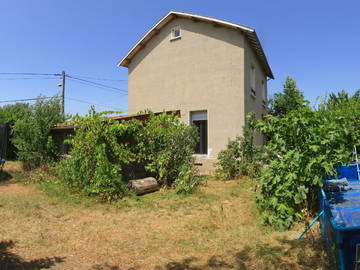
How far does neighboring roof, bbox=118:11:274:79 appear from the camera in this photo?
1050 centimetres

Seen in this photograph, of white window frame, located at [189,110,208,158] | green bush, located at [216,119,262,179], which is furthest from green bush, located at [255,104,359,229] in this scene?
white window frame, located at [189,110,208,158]

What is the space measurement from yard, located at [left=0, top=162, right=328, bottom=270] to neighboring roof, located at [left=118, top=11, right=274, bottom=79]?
7.28m

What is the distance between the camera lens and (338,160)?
417 cm

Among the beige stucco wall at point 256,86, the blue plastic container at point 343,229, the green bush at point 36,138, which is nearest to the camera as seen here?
the blue plastic container at point 343,229

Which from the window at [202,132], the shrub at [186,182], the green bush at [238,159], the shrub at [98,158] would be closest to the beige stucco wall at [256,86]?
the green bush at [238,159]

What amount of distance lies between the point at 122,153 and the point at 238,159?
16.4ft

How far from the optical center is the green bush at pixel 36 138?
10.1m

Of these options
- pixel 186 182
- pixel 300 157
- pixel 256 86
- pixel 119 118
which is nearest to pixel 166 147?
pixel 186 182

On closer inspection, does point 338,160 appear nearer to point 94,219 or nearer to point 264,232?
point 264,232

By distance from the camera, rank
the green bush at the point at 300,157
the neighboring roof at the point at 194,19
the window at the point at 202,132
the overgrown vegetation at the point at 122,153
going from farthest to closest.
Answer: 1. the window at the point at 202,132
2. the neighboring roof at the point at 194,19
3. the overgrown vegetation at the point at 122,153
4. the green bush at the point at 300,157

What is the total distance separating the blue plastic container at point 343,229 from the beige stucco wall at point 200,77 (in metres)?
6.60

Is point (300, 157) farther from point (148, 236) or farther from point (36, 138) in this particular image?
point (36, 138)

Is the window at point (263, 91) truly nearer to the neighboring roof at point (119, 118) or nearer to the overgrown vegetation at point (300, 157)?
the neighboring roof at point (119, 118)

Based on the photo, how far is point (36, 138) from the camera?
1002 cm
